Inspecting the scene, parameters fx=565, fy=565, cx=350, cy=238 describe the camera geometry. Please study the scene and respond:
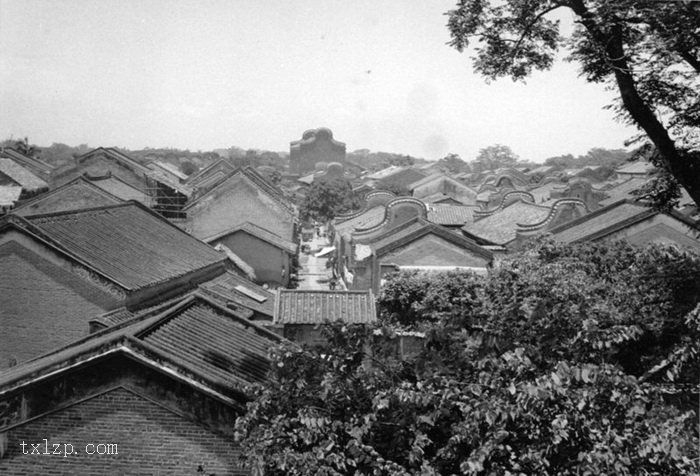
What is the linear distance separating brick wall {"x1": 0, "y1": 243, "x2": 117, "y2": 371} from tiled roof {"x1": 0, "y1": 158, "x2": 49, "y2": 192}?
27054 mm

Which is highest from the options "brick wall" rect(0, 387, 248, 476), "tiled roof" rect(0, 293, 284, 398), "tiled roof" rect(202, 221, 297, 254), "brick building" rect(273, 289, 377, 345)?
"tiled roof" rect(202, 221, 297, 254)

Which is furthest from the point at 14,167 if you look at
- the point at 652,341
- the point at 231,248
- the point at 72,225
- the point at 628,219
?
the point at 652,341

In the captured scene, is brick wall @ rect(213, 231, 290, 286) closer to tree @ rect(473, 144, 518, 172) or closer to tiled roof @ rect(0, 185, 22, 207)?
tiled roof @ rect(0, 185, 22, 207)

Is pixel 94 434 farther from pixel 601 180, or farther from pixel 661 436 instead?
pixel 601 180

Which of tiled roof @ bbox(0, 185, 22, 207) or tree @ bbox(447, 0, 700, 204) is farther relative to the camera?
tiled roof @ bbox(0, 185, 22, 207)

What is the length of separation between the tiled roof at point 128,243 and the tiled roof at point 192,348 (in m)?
4.40

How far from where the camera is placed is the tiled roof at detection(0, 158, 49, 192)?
40734 millimetres

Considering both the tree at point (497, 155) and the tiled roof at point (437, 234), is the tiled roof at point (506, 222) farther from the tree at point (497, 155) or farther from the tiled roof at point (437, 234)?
the tree at point (497, 155)

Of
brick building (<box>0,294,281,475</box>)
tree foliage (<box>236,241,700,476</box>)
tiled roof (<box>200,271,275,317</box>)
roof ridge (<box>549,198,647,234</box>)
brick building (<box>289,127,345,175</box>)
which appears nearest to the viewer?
tree foliage (<box>236,241,700,476</box>)

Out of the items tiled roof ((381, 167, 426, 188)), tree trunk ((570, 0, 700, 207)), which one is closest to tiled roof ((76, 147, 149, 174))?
tree trunk ((570, 0, 700, 207))

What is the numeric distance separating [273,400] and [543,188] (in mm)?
56631

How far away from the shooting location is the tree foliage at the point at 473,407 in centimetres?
616

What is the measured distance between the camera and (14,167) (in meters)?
44.6

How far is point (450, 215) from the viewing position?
133ft
